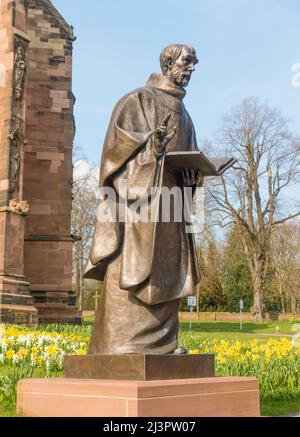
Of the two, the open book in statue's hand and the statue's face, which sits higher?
the statue's face

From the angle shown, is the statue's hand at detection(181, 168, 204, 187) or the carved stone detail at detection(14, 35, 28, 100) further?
the carved stone detail at detection(14, 35, 28, 100)

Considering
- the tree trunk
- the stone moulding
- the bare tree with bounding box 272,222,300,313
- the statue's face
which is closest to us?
the statue's face

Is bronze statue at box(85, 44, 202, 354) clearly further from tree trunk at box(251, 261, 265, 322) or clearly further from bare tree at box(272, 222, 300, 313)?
bare tree at box(272, 222, 300, 313)

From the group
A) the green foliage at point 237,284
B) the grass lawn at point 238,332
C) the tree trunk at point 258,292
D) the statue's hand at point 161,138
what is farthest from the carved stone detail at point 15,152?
the green foliage at point 237,284

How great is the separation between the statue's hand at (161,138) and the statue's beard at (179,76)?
0.68 m

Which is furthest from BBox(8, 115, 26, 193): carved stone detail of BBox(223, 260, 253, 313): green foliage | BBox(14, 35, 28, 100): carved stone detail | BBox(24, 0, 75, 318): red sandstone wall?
BBox(223, 260, 253, 313): green foliage

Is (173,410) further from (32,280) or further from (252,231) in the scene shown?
(252,231)

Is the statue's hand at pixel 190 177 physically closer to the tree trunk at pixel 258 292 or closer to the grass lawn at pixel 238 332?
the grass lawn at pixel 238 332

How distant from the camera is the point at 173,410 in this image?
4.46m

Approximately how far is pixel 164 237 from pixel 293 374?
5396 millimetres

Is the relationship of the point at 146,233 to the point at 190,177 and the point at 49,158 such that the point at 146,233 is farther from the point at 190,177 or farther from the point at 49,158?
the point at 49,158

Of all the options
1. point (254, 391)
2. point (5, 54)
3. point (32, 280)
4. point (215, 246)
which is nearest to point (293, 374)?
point (254, 391)

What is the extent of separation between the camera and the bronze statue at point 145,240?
5219mm

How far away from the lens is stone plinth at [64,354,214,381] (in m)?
4.87
